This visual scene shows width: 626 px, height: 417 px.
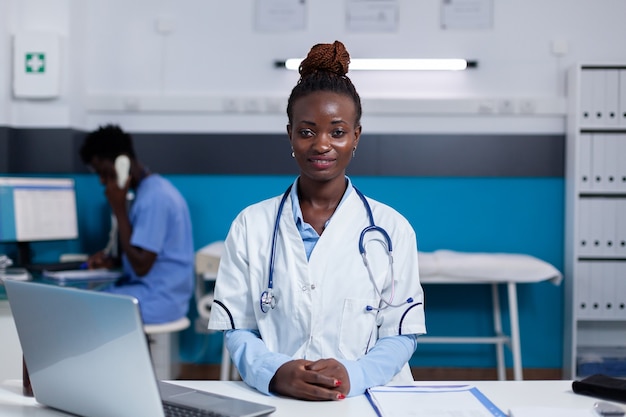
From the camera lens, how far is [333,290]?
4.54 ft

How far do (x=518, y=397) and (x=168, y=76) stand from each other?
112 inches

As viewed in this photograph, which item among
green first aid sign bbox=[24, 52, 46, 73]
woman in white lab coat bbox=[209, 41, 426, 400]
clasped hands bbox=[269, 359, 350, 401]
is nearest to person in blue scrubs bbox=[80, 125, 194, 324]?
green first aid sign bbox=[24, 52, 46, 73]

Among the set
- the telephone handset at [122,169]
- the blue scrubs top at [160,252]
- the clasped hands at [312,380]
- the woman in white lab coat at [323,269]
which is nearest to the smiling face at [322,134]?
the woman in white lab coat at [323,269]

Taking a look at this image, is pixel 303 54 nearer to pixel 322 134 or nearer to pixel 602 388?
pixel 322 134

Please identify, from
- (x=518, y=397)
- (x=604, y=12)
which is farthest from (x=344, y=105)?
(x=604, y=12)

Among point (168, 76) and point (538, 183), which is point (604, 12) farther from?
point (168, 76)

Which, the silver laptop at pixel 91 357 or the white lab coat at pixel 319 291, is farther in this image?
the white lab coat at pixel 319 291

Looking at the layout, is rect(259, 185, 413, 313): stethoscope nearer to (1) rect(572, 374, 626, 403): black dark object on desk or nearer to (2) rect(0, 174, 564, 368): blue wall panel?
(1) rect(572, 374, 626, 403): black dark object on desk

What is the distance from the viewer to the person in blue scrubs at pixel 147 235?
2.91 m

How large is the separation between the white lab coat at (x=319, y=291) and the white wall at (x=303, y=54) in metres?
2.23

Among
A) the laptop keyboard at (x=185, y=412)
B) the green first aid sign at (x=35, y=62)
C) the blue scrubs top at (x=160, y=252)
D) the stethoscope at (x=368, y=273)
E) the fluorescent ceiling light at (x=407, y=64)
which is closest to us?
the laptop keyboard at (x=185, y=412)

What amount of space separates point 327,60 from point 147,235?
65.0 inches

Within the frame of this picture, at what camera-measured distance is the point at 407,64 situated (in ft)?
11.7

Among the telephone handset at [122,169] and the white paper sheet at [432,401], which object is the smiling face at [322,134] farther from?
the telephone handset at [122,169]
